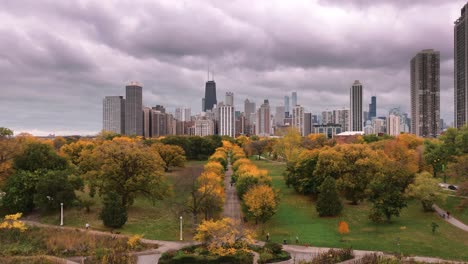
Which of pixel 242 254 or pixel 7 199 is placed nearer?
pixel 242 254

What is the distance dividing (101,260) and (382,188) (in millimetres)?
32733

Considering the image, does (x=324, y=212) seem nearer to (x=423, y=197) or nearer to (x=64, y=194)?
(x=423, y=197)

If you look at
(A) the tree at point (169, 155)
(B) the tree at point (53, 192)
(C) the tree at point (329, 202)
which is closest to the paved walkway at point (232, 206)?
(C) the tree at point (329, 202)

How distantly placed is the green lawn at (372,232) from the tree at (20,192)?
96.1ft

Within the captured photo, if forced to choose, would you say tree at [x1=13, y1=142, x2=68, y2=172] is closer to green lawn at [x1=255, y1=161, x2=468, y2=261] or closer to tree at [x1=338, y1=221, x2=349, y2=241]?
green lawn at [x1=255, y1=161, x2=468, y2=261]

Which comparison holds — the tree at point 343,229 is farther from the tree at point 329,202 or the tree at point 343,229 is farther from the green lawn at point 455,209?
the green lawn at point 455,209

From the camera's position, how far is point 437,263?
2544 centimetres

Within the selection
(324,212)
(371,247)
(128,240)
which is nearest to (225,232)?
(128,240)

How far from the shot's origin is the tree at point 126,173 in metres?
42.0

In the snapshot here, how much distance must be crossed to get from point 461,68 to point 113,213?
171 metres

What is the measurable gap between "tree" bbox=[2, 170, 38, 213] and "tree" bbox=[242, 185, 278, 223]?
2688 centimetres

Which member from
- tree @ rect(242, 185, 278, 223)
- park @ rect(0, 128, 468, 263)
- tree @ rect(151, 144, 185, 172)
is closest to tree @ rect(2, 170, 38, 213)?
park @ rect(0, 128, 468, 263)

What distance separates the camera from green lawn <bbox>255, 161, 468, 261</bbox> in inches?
1252

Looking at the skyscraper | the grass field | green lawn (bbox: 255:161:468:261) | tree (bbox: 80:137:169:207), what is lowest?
green lawn (bbox: 255:161:468:261)
